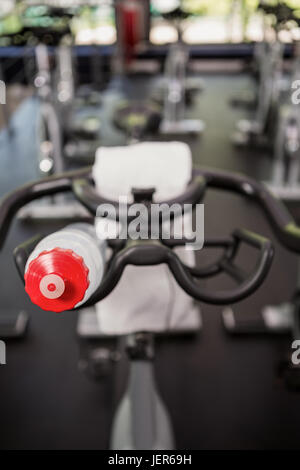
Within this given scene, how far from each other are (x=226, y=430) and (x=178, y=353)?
0.46 meters

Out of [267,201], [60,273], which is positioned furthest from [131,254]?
[267,201]

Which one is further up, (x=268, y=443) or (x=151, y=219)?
(x=151, y=219)

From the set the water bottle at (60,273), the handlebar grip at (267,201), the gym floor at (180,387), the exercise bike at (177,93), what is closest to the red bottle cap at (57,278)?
the water bottle at (60,273)

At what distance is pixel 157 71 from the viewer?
24.0ft

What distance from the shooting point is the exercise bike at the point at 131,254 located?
0.61 m

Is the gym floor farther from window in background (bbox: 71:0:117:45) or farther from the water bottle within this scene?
window in background (bbox: 71:0:117:45)

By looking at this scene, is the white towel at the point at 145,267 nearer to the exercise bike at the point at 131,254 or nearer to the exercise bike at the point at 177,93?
the exercise bike at the point at 131,254

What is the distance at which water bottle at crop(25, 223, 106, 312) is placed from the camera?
60 cm

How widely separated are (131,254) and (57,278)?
0.57 ft

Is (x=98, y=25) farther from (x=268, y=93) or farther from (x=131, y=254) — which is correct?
(x=131, y=254)

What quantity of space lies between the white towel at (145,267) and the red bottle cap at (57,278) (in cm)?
28

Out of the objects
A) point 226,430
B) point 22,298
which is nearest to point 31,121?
point 22,298

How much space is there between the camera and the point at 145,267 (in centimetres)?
95

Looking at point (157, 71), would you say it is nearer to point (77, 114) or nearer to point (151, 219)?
point (77, 114)
